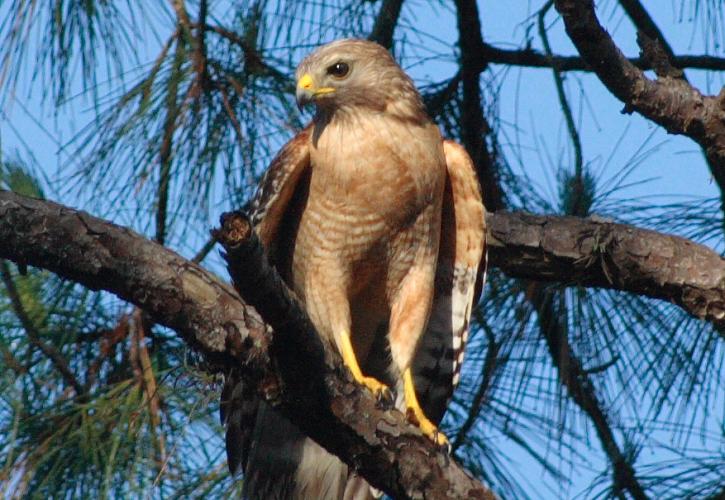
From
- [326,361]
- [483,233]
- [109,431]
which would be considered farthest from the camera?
[483,233]

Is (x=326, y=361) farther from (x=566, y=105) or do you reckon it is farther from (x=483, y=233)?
(x=566, y=105)

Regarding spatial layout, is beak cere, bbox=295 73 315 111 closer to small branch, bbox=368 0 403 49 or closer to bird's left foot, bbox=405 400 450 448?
small branch, bbox=368 0 403 49

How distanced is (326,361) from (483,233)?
123 cm

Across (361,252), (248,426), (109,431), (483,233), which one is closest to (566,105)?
(483,233)

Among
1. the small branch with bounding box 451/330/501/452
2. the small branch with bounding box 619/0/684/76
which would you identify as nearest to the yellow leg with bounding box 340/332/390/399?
the small branch with bounding box 451/330/501/452

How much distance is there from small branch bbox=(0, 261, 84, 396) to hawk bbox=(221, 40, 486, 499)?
0.48 m

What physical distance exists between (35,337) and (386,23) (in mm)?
1900

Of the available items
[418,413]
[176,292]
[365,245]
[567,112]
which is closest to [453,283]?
[365,245]

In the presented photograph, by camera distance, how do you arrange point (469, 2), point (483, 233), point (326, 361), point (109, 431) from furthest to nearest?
1. point (469, 2)
2. point (483, 233)
3. point (109, 431)
4. point (326, 361)

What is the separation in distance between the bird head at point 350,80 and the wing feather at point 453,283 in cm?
26

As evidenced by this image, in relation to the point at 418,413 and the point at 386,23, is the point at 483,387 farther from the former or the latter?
the point at 386,23

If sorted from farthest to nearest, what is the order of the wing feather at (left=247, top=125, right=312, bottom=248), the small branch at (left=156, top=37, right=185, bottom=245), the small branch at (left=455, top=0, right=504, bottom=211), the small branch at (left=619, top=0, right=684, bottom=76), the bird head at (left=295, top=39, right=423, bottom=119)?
the small branch at (left=455, top=0, right=504, bottom=211) → the small branch at (left=619, top=0, right=684, bottom=76) → the small branch at (left=156, top=37, right=185, bottom=245) → the bird head at (left=295, top=39, right=423, bottom=119) → the wing feather at (left=247, top=125, right=312, bottom=248)

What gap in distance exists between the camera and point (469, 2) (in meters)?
4.91

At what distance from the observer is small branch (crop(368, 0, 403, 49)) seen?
5027mm
